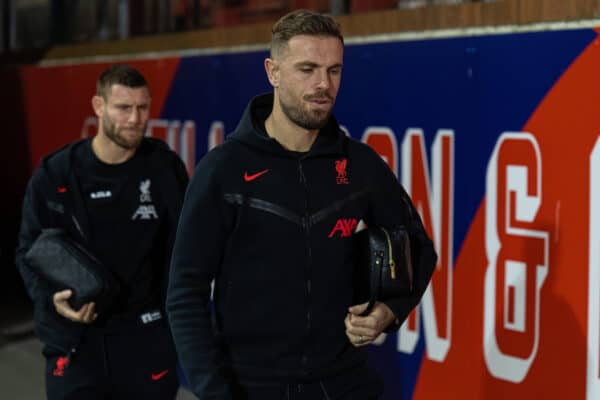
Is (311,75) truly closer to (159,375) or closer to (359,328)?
(359,328)

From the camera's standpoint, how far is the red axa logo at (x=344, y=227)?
2385 mm

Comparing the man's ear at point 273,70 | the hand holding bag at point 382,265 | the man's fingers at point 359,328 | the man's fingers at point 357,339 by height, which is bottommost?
the man's fingers at point 357,339

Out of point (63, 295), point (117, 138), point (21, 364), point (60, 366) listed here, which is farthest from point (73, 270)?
point (21, 364)

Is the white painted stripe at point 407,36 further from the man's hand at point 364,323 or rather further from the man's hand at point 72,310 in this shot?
the man's hand at point 72,310

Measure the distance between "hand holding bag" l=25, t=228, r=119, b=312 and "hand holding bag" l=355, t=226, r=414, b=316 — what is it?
125cm

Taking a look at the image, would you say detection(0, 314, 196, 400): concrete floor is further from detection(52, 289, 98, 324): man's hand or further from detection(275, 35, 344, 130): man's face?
detection(275, 35, 344, 130): man's face

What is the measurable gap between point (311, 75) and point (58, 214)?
1634 mm

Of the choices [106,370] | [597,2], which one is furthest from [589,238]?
[106,370]

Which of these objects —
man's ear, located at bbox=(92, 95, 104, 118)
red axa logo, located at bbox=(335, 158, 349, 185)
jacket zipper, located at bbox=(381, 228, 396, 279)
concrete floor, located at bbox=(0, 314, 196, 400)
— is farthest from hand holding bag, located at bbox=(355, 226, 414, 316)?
concrete floor, located at bbox=(0, 314, 196, 400)

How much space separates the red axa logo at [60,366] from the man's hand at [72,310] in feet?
0.76

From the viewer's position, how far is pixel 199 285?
230cm

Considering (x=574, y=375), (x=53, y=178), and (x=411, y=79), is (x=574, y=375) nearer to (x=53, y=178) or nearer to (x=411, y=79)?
(x=411, y=79)

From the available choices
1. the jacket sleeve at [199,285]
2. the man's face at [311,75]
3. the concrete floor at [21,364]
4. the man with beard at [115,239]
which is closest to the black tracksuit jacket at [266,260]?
the jacket sleeve at [199,285]

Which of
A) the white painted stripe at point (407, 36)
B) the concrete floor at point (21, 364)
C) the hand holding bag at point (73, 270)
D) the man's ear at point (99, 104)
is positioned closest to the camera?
the hand holding bag at point (73, 270)
